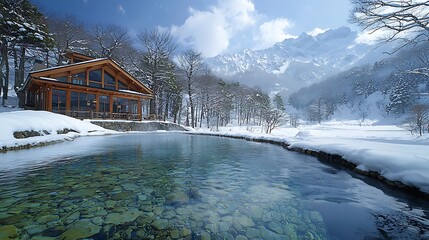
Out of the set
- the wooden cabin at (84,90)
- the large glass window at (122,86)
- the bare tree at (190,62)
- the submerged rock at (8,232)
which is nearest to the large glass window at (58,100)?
the wooden cabin at (84,90)

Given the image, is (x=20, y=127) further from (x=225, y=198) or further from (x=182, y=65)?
(x=182, y=65)

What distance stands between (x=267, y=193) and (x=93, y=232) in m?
2.92

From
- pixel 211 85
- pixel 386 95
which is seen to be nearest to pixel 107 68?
pixel 211 85

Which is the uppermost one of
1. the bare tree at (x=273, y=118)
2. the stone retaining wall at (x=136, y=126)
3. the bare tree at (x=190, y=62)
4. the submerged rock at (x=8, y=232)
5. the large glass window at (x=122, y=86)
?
the bare tree at (x=190, y=62)

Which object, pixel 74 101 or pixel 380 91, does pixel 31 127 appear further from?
pixel 380 91

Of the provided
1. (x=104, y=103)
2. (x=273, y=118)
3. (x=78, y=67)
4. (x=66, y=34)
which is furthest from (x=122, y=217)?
(x=66, y=34)

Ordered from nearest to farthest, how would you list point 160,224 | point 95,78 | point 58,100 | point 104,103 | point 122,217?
point 160,224 → point 122,217 → point 58,100 → point 95,78 → point 104,103

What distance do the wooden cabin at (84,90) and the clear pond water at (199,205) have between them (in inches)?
583

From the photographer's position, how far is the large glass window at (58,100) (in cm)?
1803

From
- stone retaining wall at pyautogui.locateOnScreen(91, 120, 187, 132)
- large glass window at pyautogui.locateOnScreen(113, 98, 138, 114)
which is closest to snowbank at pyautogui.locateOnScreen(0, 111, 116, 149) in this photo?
stone retaining wall at pyautogui.locateOnScreen(91, 120, 187, 132)

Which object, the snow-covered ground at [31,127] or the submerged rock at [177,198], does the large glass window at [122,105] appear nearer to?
the snow-covered ground at [31,127]

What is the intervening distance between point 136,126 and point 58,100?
7109mm

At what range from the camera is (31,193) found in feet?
11.9

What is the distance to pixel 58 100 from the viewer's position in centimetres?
1830
